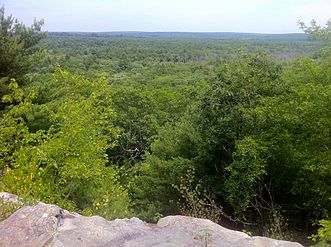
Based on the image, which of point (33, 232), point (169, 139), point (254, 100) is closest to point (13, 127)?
point (33, 232)

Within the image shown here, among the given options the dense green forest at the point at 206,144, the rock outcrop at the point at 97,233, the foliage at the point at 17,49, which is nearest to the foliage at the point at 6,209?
the rock outcrop at the point at 97,233

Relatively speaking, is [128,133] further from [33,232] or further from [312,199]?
[33,232]

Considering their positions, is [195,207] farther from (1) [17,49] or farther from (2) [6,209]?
(1) [17,49]

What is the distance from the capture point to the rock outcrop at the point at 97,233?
197 inches

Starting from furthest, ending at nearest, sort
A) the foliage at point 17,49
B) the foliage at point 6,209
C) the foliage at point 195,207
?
1. the foliage at point 17,49
2. the foliage at point 195,207
3. the foliage at point 6,209

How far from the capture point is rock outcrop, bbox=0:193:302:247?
501cm

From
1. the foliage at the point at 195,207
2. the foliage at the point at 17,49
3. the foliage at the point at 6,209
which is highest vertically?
the foliage at the point at 17,49

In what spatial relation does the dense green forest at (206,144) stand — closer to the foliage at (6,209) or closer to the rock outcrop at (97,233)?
the foliage at (6,209)

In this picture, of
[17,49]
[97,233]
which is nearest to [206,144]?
[17,49]

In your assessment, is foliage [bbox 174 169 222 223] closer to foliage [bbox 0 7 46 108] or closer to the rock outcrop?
the rock outcrop

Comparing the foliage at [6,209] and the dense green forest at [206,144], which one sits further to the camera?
the dense green forest at [206,144]

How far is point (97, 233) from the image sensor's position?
17.2ft

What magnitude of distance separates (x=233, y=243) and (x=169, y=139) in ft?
46.3

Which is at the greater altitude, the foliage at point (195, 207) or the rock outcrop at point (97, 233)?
the rock outcrop at point (97, 233)
